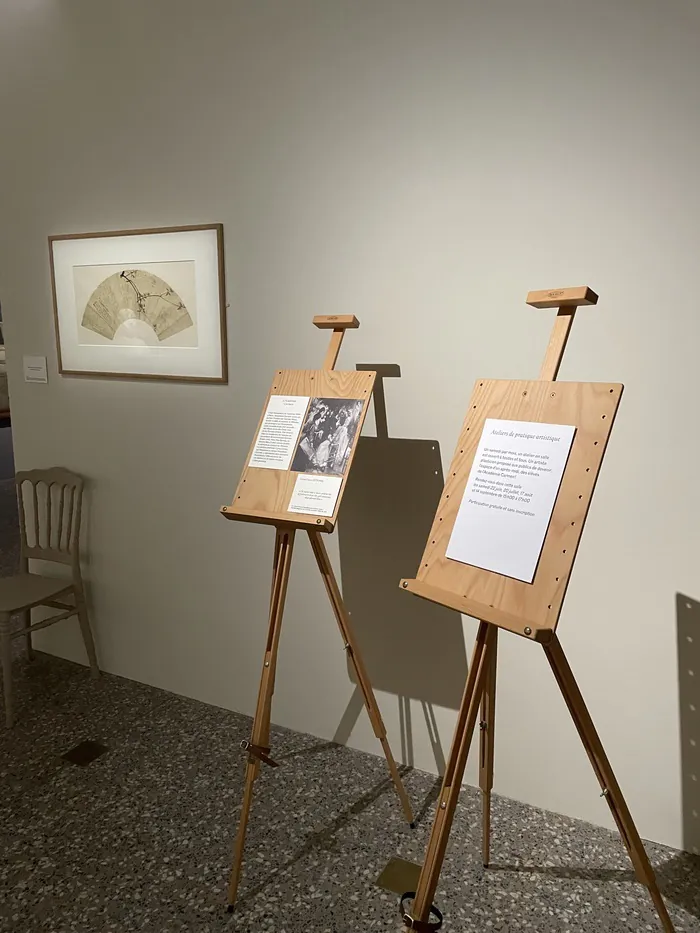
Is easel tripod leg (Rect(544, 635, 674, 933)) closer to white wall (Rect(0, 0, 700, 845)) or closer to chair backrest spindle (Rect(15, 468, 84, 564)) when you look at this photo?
white wall (Rect(0, 0, 700, 845))

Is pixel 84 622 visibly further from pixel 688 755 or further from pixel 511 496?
pixel 688 755

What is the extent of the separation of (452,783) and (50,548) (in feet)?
7.21

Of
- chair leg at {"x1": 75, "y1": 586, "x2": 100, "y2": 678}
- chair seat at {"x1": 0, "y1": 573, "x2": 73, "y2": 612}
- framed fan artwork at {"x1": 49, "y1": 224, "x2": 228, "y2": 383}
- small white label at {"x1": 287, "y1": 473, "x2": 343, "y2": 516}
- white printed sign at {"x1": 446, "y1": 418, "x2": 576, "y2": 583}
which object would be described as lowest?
chair leg at {"x1": 75, "y1": 586, "x2": 100, "y2": 678}

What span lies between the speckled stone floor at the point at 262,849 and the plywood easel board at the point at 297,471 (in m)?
1.00

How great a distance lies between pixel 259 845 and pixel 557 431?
5.00 ft

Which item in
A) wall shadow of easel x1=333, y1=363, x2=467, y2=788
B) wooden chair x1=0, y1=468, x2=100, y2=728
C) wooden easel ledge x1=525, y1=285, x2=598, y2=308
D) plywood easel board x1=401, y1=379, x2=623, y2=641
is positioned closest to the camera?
plywood easel board x1=401, y1=379, x2=623, y2=641

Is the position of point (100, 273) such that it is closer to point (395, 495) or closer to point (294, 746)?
point (395, 495)

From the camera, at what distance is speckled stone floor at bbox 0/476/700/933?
6.28ft

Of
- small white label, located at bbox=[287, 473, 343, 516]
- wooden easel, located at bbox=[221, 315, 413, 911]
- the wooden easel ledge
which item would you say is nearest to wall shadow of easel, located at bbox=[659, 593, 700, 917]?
wooden easel, located at bbox=[221, 315, 413, 911]

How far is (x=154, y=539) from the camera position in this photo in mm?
2953

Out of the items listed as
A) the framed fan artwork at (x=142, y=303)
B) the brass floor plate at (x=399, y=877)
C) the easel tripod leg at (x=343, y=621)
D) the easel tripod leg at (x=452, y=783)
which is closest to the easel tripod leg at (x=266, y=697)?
the easel tripod leg at (x=343, y=621)

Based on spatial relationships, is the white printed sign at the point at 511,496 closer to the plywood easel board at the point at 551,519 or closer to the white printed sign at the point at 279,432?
the plywood easel board at the point at 551,519

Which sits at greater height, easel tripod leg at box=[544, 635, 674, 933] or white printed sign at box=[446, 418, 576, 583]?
white printed sign at box=[446, 418, 576, 583]

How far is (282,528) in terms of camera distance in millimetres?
2037
